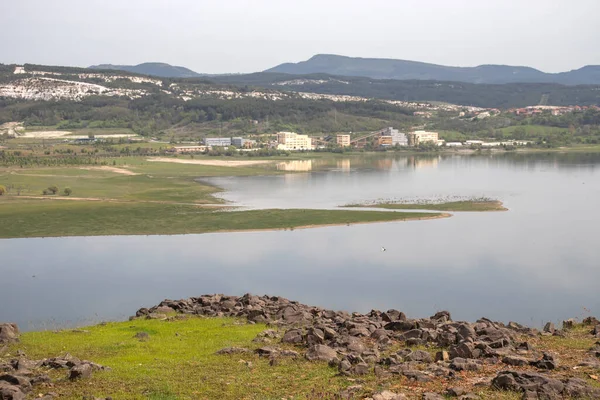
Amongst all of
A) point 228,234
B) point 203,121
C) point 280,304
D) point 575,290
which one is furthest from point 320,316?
point 203,121

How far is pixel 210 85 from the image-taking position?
7456 inches

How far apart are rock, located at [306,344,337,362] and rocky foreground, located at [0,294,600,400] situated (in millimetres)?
17

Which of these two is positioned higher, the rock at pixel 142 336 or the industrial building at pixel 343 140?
the rock at pixel 142 336

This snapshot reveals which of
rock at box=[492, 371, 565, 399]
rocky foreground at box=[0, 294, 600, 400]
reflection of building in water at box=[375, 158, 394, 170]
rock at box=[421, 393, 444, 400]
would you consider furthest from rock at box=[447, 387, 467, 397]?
reflection of building in water at box=[375, 158, 394, 170]

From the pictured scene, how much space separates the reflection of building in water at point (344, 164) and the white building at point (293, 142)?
15.1 m

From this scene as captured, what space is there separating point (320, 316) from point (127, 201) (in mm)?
33524

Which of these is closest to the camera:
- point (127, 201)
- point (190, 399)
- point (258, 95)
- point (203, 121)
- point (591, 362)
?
point (190, 399)

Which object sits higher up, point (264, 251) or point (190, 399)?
point (190, 399)

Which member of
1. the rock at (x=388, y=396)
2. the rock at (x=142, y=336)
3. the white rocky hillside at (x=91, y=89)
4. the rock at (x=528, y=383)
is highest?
the white rocky hillside at (x=91, y=89)

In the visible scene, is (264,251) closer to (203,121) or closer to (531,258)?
(531,258)

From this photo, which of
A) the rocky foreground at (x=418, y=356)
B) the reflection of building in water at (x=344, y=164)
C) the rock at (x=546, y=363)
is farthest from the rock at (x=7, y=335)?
the reflection of building in water at (x=344, y=164)

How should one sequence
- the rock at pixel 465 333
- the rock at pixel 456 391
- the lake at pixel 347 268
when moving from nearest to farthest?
the rock at pixel 456 391 < the rock at pixel 465 333 < the lake at pixel 347 268

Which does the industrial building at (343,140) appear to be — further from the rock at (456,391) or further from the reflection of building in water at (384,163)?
the rock at (456,391)

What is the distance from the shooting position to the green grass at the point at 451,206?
46.0 metres
